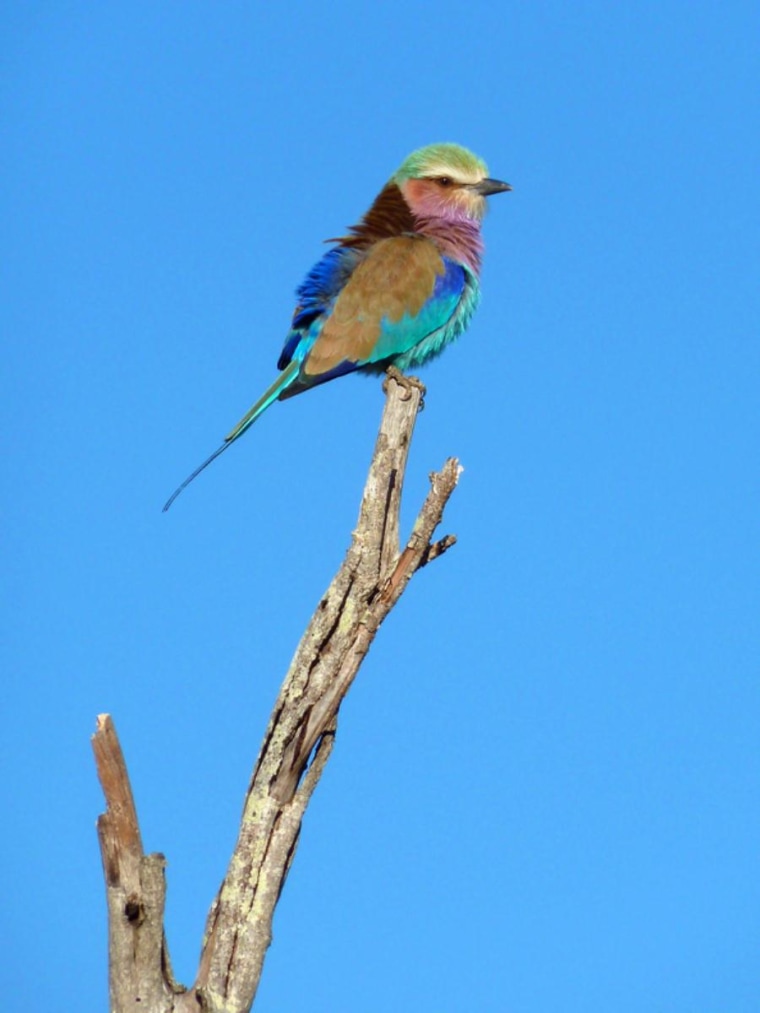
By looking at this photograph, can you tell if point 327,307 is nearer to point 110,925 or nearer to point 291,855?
point 291,855

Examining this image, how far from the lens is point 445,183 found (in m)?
7.58

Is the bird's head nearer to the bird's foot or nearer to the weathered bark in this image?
the bird's foot

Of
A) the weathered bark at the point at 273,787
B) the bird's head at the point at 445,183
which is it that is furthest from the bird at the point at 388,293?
the weathered bark at the point at 273,787

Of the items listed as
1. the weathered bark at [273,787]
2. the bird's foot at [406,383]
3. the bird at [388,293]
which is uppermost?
the bird at [388,293]

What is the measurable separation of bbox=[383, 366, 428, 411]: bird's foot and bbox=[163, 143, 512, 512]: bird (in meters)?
0.25

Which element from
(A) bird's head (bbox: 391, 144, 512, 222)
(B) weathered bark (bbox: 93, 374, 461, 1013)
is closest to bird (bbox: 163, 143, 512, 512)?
(A) bird's head (bbox: 391, 144, 512, 222)

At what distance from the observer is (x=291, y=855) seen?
181 inches

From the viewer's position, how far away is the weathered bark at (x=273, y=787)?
4.13 metres

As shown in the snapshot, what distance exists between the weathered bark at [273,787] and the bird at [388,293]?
1.46 meters

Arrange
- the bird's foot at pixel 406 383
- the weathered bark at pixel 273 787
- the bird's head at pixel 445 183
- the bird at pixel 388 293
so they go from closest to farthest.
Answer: the weathered bark at pixel 273 787, the bird's foot at pixel 406 383, the bird at pixel 388 293, the bird's head at pixel 445 183

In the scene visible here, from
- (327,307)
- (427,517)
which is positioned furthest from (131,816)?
(327,307)

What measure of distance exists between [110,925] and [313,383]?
10.4 ft

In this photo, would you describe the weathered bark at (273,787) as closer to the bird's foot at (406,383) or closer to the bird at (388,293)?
the bird's foot at (406,383)

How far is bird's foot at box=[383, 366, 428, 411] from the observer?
557 cm
